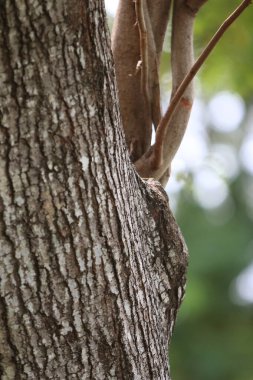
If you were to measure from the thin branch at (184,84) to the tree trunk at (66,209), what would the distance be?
29cm

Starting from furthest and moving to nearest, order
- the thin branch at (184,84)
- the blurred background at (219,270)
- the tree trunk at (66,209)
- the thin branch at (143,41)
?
the blurred background at (219,270)
the thin branch at (143,41)
the thin branch at (184,84)
the tree trunk at (66,209)

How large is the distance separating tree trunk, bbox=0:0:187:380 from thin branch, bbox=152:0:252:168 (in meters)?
0.29

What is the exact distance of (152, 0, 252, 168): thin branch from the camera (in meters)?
1.89

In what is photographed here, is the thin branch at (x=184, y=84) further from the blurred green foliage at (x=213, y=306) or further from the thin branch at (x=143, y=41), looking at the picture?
the blurred green foliage at (x=213, y=306)

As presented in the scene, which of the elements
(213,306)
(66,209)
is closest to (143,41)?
(66,209)

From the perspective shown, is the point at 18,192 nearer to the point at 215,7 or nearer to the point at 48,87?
the point at 48,87

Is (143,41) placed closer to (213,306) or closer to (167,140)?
(167,140)

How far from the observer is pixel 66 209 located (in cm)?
156

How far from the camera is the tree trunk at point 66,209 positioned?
4.84 ft

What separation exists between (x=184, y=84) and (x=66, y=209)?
53 centimetres

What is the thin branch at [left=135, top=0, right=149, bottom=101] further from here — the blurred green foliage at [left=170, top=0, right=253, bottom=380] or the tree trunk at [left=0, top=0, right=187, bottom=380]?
the blurred green foliage at [left=170, top=0, right=253, bottom=380]

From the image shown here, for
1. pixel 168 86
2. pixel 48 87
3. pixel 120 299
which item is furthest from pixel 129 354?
pixel 168 86

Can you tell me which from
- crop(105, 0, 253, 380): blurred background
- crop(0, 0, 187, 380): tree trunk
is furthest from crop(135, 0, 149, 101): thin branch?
crop(105, 0, 253, 380): blurred background

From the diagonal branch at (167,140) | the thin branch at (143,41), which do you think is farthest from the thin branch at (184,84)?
the thin branch at (143,41)
